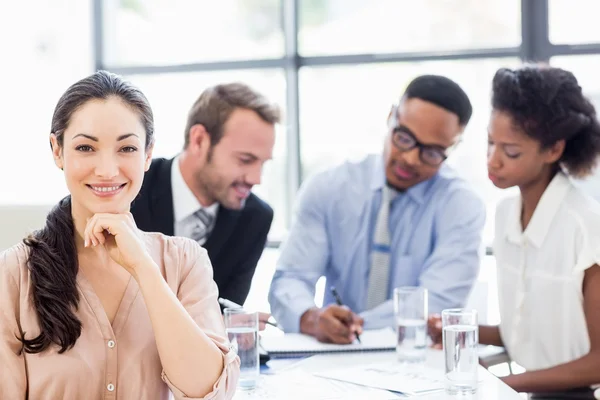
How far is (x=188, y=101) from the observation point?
568cm

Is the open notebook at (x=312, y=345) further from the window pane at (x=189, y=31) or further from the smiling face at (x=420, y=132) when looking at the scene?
the window pane at (x=189, y=31)

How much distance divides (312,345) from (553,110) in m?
1.04

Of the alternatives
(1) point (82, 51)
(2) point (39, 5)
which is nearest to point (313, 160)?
(1) point (82, 51)

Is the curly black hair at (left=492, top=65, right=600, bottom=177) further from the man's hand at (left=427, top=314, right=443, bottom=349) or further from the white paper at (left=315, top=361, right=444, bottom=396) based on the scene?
the white paper at (left=315, top=361, right=444, bottom=396)

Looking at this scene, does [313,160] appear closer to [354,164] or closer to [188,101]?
[188,101]

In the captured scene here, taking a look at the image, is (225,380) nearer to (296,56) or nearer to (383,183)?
(383,183)

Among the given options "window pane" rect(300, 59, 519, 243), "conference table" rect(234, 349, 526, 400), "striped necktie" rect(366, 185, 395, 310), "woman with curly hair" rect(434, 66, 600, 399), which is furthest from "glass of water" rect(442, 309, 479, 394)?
"window pane" rect(300, 59, 519, 243)

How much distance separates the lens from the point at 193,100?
5.55 m

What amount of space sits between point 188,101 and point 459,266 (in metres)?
3.14

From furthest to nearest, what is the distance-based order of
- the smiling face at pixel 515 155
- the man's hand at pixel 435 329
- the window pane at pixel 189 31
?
the window pane at pixel 189 31 < the smiling face at pixel 515 155 < the man's hand at pixel 435 329

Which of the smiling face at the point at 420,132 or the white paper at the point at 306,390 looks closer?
the white paper at the point at 306,390

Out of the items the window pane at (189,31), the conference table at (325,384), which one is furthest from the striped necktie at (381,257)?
the window pane at (189,31)

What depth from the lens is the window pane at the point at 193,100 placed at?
18.0ft

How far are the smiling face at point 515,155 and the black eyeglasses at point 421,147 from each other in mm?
305
